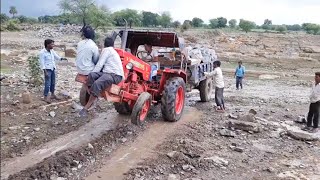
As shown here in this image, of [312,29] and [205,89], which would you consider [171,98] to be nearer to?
[205,89]

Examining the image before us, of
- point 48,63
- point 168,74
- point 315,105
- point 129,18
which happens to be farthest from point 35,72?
A: point 315,105

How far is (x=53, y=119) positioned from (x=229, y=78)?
490 inches

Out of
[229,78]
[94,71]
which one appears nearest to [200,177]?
[94,71]

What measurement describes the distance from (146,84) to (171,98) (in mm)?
568

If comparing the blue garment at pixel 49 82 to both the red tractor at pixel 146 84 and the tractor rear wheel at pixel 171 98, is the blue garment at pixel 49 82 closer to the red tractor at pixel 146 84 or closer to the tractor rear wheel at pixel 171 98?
the red tractor at pixel 146 84

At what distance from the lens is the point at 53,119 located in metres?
7.91

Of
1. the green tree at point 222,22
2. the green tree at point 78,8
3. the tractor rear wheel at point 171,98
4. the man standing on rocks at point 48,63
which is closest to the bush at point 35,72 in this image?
the man standing on rocks at point 48,63

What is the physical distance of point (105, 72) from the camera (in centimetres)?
597

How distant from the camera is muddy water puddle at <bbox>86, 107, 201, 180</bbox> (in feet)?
18.2

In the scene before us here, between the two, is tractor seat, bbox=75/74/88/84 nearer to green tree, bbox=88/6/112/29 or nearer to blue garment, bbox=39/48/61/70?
blue garment, bbox=39/48/61/70

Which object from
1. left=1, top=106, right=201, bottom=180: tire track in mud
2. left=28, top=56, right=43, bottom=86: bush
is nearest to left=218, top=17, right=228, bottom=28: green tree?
left=28, top=56, right=43, bottom=86: bush

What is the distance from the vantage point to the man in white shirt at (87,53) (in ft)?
19.6

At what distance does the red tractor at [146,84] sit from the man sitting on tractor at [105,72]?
0.18m

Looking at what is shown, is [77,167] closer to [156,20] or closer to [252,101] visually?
[252,101]
